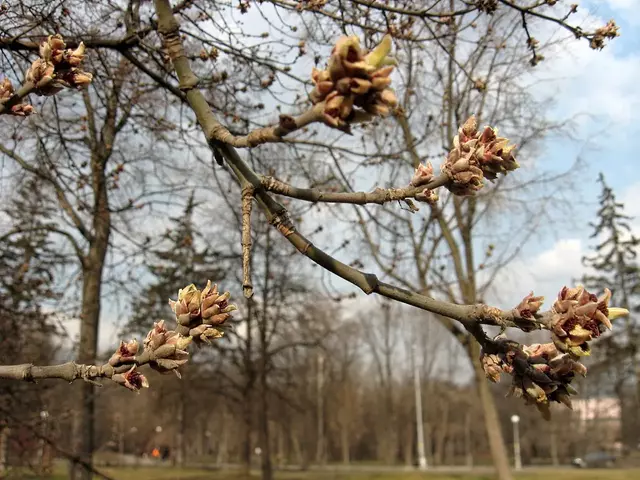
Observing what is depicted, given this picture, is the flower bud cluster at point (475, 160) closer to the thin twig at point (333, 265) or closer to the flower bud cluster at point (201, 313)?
the thin twig at point (333, 265)

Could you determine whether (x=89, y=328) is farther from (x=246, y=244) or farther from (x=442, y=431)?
(x=442, y=431)

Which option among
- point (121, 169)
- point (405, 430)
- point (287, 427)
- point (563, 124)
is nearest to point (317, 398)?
point (287, 427)

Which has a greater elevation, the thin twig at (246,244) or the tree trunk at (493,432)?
the thin twig at (246,244)

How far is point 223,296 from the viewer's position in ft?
5.55

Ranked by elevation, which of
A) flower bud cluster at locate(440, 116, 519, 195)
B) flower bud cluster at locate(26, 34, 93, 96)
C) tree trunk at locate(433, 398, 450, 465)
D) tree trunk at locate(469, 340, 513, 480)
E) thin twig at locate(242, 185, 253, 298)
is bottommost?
tree trunk at locate(433, 398, 450, 465)

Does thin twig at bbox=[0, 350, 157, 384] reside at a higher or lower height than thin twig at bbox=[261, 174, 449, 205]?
lower

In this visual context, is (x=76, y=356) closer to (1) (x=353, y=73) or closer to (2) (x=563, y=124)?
(1) (x=353, y=73)

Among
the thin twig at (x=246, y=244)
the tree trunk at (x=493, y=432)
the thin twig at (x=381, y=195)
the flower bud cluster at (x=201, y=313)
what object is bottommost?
the tree trunk at (x=493, y=432)

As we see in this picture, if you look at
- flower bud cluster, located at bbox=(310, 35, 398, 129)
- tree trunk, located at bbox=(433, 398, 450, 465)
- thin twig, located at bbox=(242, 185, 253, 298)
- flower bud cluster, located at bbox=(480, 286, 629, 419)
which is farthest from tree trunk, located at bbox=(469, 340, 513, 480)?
tree trunk, located at bbox=(433, 398, 450, 465)

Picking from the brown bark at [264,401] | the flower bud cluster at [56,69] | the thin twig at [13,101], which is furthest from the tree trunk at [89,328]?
the brown bark at [264,401]

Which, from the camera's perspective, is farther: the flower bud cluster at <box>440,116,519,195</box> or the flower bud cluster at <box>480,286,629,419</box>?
the flower bud cluster at <box>440,116,519,195</box>

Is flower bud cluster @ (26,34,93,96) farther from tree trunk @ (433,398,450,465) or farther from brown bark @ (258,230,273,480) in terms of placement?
tree trunk @ (433,398,450,465)

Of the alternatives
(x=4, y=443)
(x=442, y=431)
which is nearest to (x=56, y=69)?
(x=4, y=443)

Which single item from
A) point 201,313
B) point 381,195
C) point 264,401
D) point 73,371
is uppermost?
point 381,195
